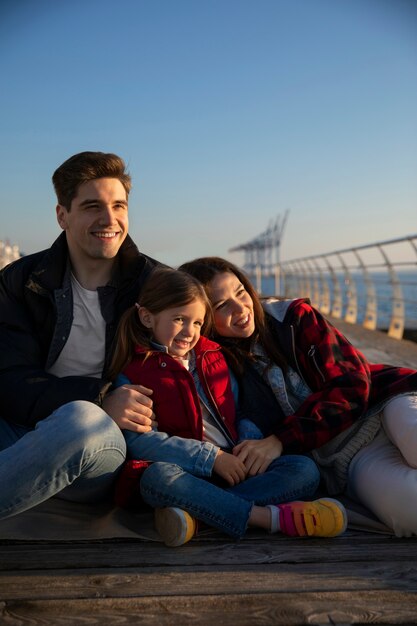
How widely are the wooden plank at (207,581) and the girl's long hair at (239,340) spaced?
80 centimetres

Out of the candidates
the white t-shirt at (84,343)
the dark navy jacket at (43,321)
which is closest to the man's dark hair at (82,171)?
the dark navy jacket at (43,321)

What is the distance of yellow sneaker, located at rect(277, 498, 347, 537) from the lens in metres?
1.64

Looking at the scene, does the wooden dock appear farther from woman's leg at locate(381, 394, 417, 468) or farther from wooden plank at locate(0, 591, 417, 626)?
woman's leg at locate(381, 394, 417, 468)

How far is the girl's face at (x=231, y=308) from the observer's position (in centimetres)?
211

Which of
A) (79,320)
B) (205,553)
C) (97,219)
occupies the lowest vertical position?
(205,553)

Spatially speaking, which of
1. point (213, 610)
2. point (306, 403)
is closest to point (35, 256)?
point (306, 403)

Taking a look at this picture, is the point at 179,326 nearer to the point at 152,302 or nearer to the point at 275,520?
the point at 152,302

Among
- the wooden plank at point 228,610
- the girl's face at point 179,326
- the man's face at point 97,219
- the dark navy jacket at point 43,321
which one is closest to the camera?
the wooden plank at point 228,610

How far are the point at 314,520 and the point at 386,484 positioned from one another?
10.1 inches

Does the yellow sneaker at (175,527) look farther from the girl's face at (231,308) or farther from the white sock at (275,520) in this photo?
the girl's face at (231,308)

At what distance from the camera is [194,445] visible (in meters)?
1.79

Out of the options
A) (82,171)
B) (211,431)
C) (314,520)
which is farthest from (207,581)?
(82,171)

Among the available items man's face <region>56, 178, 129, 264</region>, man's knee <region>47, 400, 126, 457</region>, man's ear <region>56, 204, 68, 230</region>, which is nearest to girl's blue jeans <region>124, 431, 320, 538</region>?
man's knee <region>47, 400, 126, 457</region>

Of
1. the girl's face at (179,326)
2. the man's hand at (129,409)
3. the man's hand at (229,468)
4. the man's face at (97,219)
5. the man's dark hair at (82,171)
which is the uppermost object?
the man's dark hair at (82,171)
